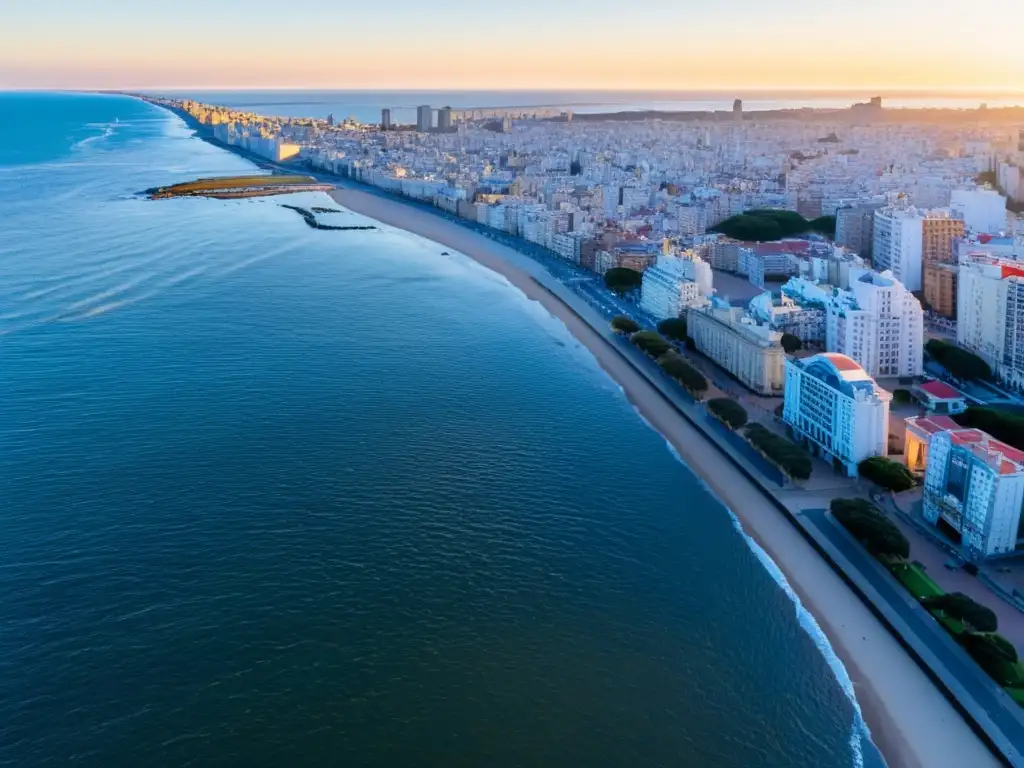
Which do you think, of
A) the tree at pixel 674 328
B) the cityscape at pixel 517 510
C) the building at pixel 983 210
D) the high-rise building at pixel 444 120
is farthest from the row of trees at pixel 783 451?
the high-rise building at pixel 444 120

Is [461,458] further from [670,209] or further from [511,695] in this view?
[670,209]

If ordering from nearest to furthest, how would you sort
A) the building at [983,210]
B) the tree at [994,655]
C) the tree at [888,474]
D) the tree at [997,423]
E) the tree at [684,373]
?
the tree at [994,655]
the tree at [888,474]
the tree at [997,423]
the tree at [684,373]
the building at [983,210]

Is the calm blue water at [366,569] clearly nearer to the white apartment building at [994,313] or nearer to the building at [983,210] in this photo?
the white apartment building at [994,313]

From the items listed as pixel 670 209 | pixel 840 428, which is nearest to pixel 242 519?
pixel 840 428


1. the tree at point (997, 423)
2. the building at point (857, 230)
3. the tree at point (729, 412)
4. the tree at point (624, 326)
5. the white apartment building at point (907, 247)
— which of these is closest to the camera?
the tree at point (997, 423)

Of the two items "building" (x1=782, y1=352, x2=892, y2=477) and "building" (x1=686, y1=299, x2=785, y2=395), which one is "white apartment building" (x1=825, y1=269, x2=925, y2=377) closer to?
"building" (x1=686, y1=299, x2=785, y2=395)

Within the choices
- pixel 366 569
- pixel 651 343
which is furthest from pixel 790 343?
pixel 366 569

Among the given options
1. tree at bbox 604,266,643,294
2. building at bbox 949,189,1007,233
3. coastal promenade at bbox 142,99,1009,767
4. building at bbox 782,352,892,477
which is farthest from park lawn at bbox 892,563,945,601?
building at bbox 949,189,1007,233
